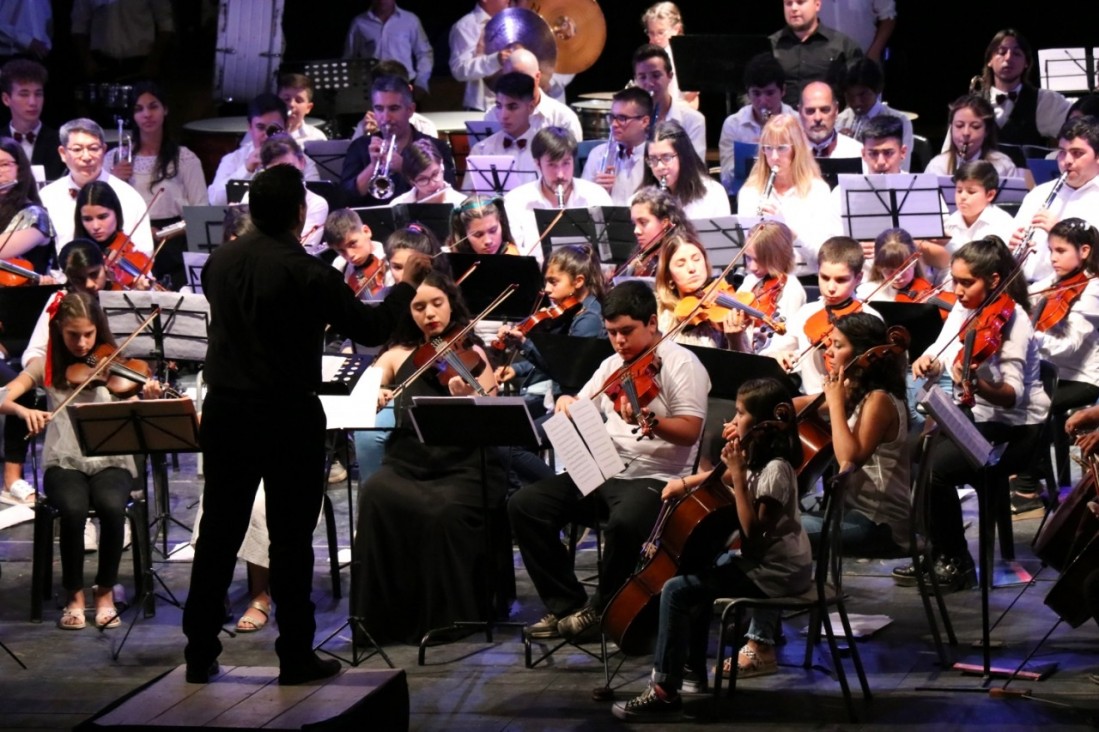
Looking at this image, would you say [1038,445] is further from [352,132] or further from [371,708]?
[352,132]

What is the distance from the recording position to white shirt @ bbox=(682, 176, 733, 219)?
791 centimetres

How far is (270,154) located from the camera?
26.9ft

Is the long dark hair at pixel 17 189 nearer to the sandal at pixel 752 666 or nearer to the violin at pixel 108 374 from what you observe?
the violin at pixel 108 374

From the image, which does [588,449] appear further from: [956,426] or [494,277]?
[494,277]

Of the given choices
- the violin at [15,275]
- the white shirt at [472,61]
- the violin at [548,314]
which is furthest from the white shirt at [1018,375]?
the white shirt at [472,61]

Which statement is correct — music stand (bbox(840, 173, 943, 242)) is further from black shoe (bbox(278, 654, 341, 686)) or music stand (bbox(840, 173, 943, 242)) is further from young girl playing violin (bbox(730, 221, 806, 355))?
black shoe (bbox(278, 654, 341, 686))

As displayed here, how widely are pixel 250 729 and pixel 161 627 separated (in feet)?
5.63

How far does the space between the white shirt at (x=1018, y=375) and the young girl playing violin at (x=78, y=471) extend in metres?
2.80

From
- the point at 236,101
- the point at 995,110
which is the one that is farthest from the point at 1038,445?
the point at 236,101

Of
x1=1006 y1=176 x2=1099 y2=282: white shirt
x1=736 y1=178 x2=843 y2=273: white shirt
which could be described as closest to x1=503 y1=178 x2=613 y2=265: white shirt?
x1=736 y1=178 x2=843 y2=273: white shirt

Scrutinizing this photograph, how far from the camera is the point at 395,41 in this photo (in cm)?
1095

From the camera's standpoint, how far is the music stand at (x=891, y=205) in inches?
283

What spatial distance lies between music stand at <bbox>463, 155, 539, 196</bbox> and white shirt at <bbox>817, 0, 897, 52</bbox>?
288 centimetres

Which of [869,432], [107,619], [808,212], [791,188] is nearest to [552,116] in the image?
[791,188]
